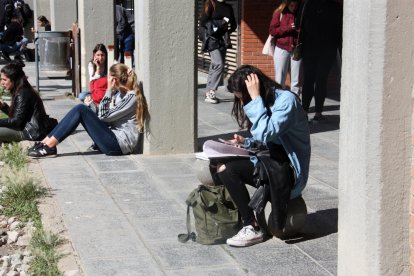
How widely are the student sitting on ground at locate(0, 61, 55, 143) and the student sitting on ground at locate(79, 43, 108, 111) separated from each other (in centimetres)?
66

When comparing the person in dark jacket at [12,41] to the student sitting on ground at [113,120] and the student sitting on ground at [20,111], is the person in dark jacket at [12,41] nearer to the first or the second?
the student sitting on ground at [20,111]

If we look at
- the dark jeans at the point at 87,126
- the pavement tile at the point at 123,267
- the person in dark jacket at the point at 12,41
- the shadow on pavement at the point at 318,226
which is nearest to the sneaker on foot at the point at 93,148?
the dark jeans at the point at 87,126

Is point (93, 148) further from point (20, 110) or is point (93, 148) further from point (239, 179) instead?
point (239, 179)

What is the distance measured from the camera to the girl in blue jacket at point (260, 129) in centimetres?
571

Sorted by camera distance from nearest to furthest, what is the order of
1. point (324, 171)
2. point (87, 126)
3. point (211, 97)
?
point (324, 171) → point (87, 126) → point (211, 97)

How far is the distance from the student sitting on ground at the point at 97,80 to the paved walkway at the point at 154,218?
506 mm

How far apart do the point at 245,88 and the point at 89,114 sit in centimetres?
354

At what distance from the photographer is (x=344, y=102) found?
14.5ft

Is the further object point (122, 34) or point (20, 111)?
point (122, 34)

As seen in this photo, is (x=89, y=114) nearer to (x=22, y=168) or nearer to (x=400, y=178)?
(x=22, y=168)

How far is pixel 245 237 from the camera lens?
599 cm

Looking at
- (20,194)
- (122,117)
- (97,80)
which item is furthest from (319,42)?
(20,194)

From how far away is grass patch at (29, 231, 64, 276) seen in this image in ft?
18.6

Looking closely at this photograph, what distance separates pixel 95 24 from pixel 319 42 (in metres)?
4.39
